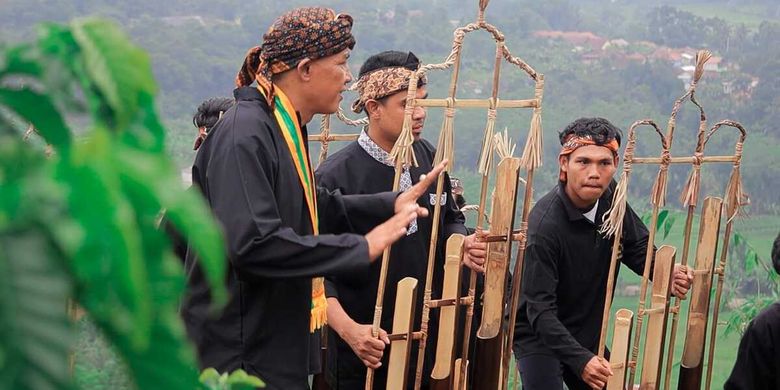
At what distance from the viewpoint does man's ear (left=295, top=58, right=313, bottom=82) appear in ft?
9.14

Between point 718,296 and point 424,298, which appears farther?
point 718,296

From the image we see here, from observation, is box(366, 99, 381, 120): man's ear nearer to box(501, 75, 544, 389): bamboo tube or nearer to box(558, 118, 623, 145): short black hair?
box(501, 75, 544, 389): bamboo tube

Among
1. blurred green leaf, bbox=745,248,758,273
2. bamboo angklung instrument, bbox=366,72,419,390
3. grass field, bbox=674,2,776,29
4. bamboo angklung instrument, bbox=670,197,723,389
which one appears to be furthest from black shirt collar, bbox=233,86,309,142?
grass field, bbox=674,2,776,29

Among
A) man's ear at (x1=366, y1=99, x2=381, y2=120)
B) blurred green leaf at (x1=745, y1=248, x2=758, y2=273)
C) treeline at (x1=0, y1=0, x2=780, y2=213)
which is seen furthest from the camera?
treeline at (x1=0, y1=0, x2=780, y2=213)

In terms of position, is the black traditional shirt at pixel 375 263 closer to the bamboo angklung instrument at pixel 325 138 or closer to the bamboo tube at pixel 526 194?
the bamboo angklung instrument at pixel 325 138

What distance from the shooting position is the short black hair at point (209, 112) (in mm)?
4285

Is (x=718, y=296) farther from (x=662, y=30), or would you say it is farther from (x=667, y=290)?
(x=662, y=30)

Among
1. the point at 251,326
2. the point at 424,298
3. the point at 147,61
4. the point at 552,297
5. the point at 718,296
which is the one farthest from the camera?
the point at 718,296

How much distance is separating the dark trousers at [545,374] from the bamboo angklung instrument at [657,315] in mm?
229

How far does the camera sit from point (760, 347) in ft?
11.0

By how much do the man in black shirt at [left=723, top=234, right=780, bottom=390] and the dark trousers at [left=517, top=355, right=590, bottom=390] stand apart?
82 cm

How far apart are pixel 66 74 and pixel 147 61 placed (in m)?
0.07

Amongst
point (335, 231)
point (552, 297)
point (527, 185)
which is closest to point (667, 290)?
point (552, 297)

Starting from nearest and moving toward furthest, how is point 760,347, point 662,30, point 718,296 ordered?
point 760,347
point 718,296
point 662,30
